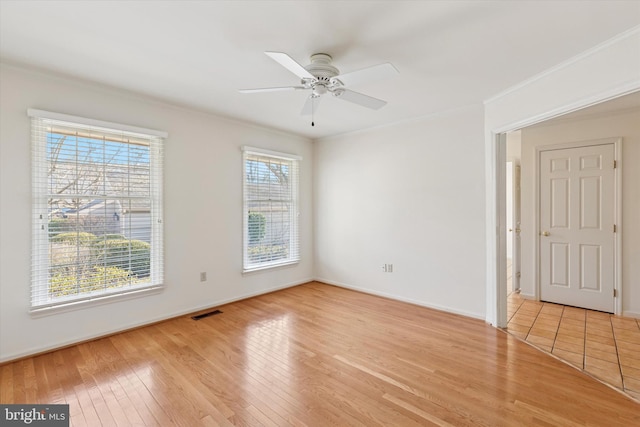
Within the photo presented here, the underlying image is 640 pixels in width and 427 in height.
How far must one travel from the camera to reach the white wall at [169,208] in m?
2.55

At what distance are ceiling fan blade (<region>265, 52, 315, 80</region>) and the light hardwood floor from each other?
234 centimetres

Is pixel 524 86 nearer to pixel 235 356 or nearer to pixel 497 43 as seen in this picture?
pixel 497 43

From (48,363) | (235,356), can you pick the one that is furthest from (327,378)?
(48,363)

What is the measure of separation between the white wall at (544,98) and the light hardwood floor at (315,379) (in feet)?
2.65

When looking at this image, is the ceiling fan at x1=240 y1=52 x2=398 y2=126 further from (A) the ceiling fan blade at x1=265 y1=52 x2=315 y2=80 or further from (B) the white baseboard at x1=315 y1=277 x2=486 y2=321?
(B) the white baseboard at x1=315 y1=277 x2=486 y2=321

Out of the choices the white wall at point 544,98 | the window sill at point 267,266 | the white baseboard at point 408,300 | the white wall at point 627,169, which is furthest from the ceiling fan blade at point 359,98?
the white wall at point 627,169

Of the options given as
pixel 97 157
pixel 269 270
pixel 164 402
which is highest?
pixel 97 157

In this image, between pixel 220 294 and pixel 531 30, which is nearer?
pixel 531 30

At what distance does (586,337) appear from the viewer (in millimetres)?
2938

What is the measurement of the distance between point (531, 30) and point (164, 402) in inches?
146

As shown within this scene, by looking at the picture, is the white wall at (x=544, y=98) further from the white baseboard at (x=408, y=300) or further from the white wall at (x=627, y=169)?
the white wall at (x=627, y=169)

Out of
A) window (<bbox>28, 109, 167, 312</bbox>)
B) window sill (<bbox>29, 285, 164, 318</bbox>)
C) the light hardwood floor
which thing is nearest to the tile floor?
the light hardwood floor

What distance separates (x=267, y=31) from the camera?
6.69 ft

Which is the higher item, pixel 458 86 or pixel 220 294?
pixel 458 86
